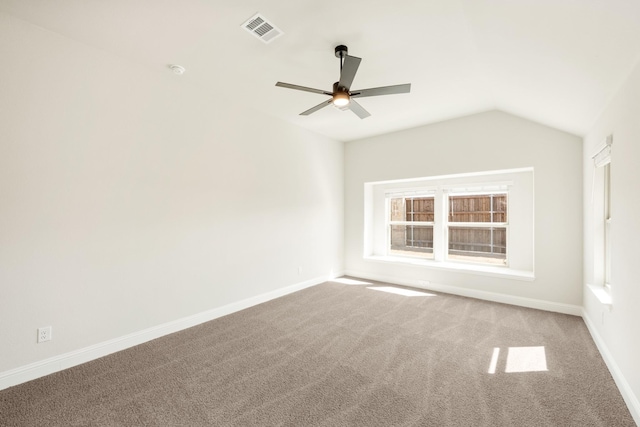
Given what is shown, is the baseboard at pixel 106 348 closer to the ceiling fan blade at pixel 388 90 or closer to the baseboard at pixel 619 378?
the ceiling fan blade at pixel 388 90

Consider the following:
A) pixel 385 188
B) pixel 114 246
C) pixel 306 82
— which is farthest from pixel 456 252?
pixel 114 246

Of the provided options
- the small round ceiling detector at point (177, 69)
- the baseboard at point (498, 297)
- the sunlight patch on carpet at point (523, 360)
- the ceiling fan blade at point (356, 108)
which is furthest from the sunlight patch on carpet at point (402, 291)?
the small round ceiling detector at point (177, 69)

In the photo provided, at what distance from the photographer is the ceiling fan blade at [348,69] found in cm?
204

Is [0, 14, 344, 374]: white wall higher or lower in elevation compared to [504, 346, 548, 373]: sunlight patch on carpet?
higher

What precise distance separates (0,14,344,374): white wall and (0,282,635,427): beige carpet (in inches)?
19.4

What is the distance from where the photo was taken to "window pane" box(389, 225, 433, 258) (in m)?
5.27

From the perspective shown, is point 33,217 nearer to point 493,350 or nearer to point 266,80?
point 266,80

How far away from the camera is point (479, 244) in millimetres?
4668

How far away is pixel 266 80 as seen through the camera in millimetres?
3070

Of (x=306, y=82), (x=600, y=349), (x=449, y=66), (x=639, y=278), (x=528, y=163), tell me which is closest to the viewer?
(x=639, y=278)

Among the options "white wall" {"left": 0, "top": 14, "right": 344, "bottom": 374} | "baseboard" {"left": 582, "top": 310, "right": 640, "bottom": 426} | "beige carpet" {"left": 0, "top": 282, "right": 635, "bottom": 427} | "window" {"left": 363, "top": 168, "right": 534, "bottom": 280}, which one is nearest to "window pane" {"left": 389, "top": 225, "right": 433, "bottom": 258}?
"window" {"left": 363, "top": 168, "right": 534, "bottom": 280}

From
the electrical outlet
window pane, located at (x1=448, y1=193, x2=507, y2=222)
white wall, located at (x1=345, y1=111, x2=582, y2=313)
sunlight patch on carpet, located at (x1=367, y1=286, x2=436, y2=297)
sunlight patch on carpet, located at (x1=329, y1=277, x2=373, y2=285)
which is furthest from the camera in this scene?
sunlight patch on carpet, located at (x1=329, y1=277, x2=373, y2=285)

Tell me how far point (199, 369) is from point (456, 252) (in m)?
4.34

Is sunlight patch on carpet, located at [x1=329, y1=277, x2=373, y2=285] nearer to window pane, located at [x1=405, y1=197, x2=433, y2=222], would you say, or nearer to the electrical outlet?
window pane, located at [x1=405, y1=197, x2=433, y2=222]
